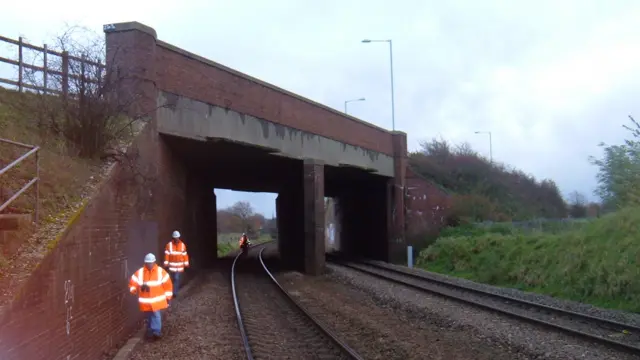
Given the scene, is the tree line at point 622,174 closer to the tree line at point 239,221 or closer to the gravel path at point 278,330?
the gravel path at point 278,330

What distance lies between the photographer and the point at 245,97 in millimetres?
19578

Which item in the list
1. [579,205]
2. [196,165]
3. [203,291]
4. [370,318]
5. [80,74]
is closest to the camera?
[80,74]

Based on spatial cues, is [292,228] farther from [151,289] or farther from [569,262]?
[151,289]

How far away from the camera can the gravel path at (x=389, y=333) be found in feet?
31.7

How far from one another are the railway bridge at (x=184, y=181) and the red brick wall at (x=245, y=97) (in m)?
0.04

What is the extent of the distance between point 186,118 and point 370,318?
7.55 meters

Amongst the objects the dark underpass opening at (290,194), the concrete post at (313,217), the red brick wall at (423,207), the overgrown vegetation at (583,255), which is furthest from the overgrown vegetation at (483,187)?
the concrete post at (313,217)

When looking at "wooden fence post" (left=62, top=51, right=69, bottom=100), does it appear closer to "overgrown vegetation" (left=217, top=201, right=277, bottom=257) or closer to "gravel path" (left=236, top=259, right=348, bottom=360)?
"gravel path" (left=236, top=259, right=348, bottom=360)

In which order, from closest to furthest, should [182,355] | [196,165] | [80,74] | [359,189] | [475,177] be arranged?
[182,355] → [80,74] → [196,165] → [359,189] → [475,177]

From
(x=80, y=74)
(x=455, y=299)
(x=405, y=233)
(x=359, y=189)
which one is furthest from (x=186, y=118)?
(x=359, y=189)

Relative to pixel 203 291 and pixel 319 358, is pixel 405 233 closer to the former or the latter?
pixel 203 291

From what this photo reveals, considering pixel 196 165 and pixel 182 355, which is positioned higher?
pixel 196 165

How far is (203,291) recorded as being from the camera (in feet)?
57.6

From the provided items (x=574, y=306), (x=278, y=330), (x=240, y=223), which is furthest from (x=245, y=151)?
(x=240, y=223)
